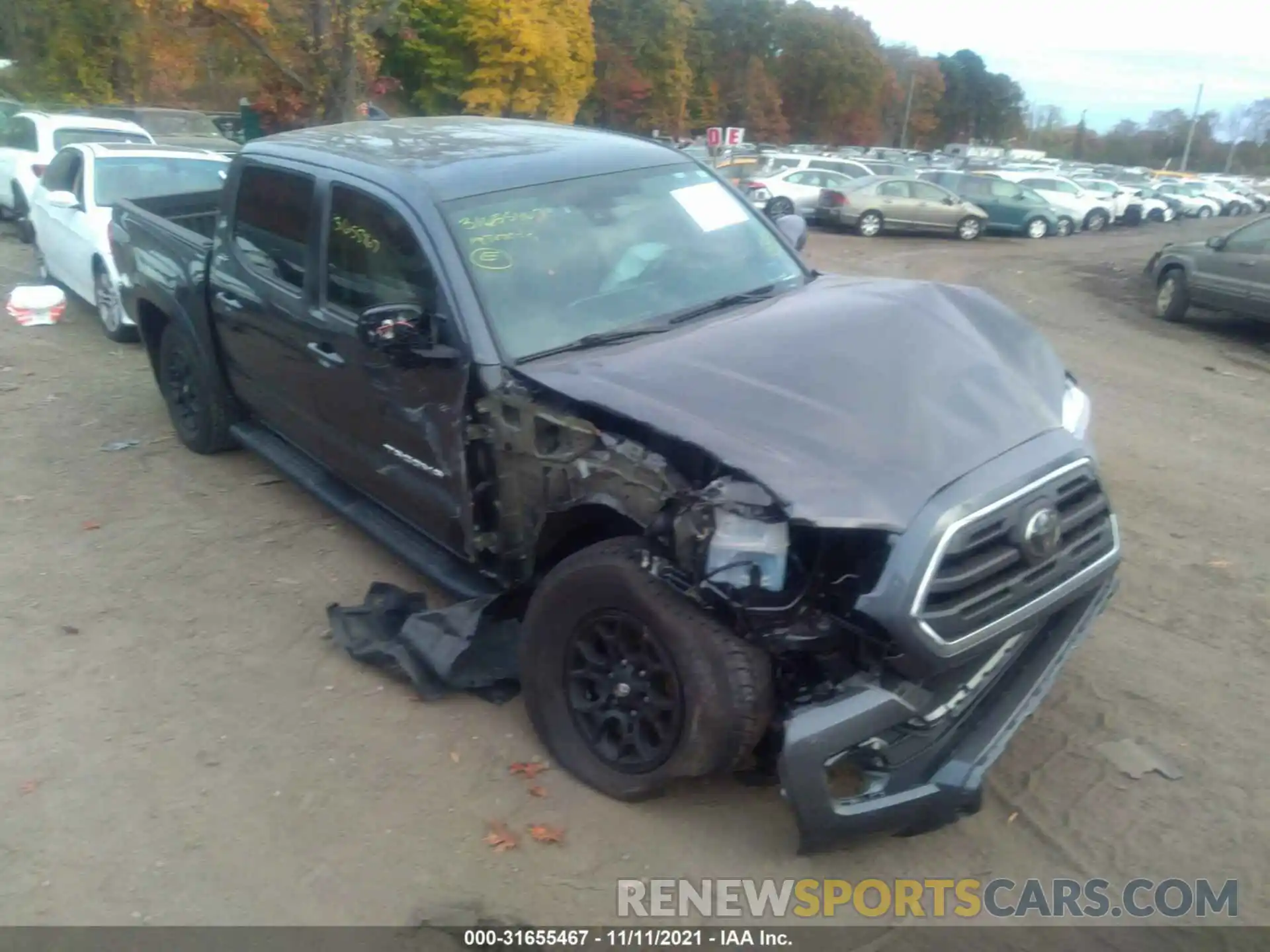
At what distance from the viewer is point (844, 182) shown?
25.5 m

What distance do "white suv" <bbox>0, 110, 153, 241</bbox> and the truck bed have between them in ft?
24.1

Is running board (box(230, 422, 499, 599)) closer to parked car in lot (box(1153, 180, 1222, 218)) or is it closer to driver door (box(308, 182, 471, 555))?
driver door (box(308, 182, 471, 555))

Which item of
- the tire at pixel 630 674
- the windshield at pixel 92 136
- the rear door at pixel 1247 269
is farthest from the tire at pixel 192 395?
the rear door at pixel 1247 269

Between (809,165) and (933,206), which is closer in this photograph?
(933,206)

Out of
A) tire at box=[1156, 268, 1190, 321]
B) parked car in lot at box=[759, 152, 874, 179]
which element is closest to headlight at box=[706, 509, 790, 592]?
tire at box=[1156, 268, 1190, 321]

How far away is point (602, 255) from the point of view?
14.6 ft

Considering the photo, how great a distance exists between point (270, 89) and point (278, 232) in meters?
30.1

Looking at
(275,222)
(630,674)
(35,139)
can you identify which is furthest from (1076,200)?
(630,674)

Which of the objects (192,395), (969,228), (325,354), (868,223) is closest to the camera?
(325,354)

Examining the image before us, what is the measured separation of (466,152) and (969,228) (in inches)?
897

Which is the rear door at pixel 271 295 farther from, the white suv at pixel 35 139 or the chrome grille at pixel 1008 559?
the white suv at pixel 35 139

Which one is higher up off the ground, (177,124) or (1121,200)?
(177,124)

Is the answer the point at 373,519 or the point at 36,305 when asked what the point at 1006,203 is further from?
the point at 373,519

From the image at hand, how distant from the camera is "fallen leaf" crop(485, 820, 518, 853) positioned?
3572 mm
